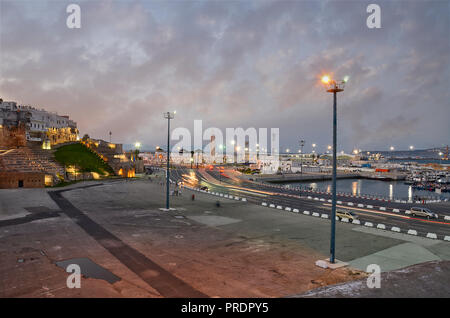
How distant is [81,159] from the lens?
8494cm

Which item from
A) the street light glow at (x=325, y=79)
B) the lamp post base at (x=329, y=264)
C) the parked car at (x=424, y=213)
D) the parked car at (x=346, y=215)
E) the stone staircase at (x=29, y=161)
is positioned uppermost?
the street light glow at (x=325, y=79)

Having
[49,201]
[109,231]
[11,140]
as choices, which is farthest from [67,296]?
[11,140]

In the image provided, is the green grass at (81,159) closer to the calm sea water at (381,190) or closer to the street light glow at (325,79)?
the calm sea water at (381,190)

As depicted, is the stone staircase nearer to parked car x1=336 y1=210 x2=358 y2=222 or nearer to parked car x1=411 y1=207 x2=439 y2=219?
parked car x1=336 y1=210 x2=358 y2=222

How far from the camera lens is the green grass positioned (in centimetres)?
8010

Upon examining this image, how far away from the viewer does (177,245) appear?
21.6 metres

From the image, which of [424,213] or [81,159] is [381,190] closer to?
[424,213]

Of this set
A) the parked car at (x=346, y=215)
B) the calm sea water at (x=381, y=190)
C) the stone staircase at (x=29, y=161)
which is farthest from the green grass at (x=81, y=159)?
the parked car at (x=346, y=215)

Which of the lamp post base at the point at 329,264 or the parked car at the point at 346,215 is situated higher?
the lamp post base at the point at 329,264

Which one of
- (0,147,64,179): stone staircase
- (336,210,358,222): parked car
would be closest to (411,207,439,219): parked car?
(336,210,358,222): parked car

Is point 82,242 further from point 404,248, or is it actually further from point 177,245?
point 404,248

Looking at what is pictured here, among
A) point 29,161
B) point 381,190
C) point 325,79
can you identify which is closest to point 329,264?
point 325,79

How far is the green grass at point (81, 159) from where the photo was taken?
80.1 meters
